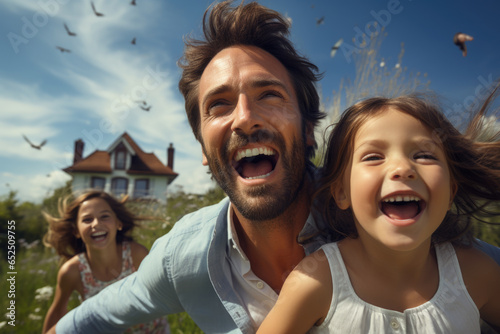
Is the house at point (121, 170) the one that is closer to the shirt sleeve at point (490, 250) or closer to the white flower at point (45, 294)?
the white flower at point (45, 294)

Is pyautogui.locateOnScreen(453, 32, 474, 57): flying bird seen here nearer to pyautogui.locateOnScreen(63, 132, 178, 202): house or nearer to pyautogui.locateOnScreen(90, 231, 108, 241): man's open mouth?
pyautogui.locateOnScreen(90, 231, 108, 241): man's open mouth

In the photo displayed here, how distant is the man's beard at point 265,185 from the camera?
6.28 ft

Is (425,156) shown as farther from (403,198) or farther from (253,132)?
(253,132)

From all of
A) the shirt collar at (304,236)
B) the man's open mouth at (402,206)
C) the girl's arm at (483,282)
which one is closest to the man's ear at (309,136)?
the shirt collar at (304,236)

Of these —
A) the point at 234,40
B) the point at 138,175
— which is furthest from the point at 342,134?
the point at 138,175

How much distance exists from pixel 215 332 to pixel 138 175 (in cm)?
3022

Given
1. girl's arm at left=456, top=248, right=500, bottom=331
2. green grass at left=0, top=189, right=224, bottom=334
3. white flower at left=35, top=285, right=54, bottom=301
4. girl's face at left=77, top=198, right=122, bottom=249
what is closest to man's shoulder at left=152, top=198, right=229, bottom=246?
girl's arm at left=456, top=248, right=500, bottom=331

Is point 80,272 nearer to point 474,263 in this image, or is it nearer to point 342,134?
point 342,134

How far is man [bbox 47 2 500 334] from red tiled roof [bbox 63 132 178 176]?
29.5m

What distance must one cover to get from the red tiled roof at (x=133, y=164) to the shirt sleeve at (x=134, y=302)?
95.7 ft

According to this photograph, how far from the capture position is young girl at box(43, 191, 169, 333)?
3.79m

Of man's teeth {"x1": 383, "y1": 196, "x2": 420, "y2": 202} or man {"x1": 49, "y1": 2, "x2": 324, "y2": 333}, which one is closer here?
man's teeth {"x1": 383, "y1": 196, "x2": 420, "y2": 202}

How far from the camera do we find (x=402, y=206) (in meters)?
1.45

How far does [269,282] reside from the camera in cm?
203
